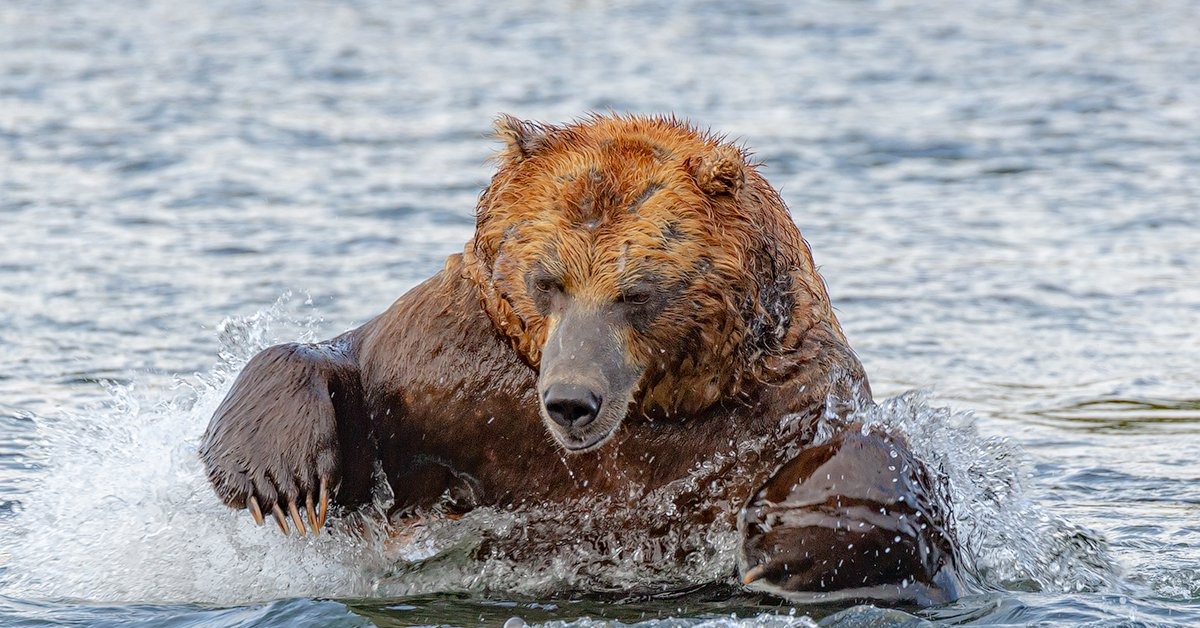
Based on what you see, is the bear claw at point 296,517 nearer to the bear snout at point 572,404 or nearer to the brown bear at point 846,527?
the bear snout at point 572,404

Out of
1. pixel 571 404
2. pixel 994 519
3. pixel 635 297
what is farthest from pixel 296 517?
pixel 994 519

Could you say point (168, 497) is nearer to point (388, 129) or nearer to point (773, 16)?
point (388, 129)

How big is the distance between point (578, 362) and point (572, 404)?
5.3 inches

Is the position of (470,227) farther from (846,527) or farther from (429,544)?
(846,527)

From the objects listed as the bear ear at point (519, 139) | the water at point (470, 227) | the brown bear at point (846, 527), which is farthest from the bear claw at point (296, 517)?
the brown bear at point (846, 527)

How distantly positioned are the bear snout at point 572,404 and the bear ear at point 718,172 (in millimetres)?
722

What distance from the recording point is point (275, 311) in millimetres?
8219

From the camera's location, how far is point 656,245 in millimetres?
5285

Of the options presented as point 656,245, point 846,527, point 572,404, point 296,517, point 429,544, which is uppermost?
point 656,245

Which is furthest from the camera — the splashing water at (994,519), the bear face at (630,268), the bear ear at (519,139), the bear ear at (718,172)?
the splashing water at (994,519)

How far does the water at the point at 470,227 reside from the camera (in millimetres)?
6152

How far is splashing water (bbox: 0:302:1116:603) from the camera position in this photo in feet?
19.5

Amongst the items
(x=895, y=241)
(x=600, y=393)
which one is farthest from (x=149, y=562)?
(x=895, y=241)

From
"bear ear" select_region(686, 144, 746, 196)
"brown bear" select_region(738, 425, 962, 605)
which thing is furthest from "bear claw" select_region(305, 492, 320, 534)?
"bear ear" select_region(686, 144, 746, 196)
